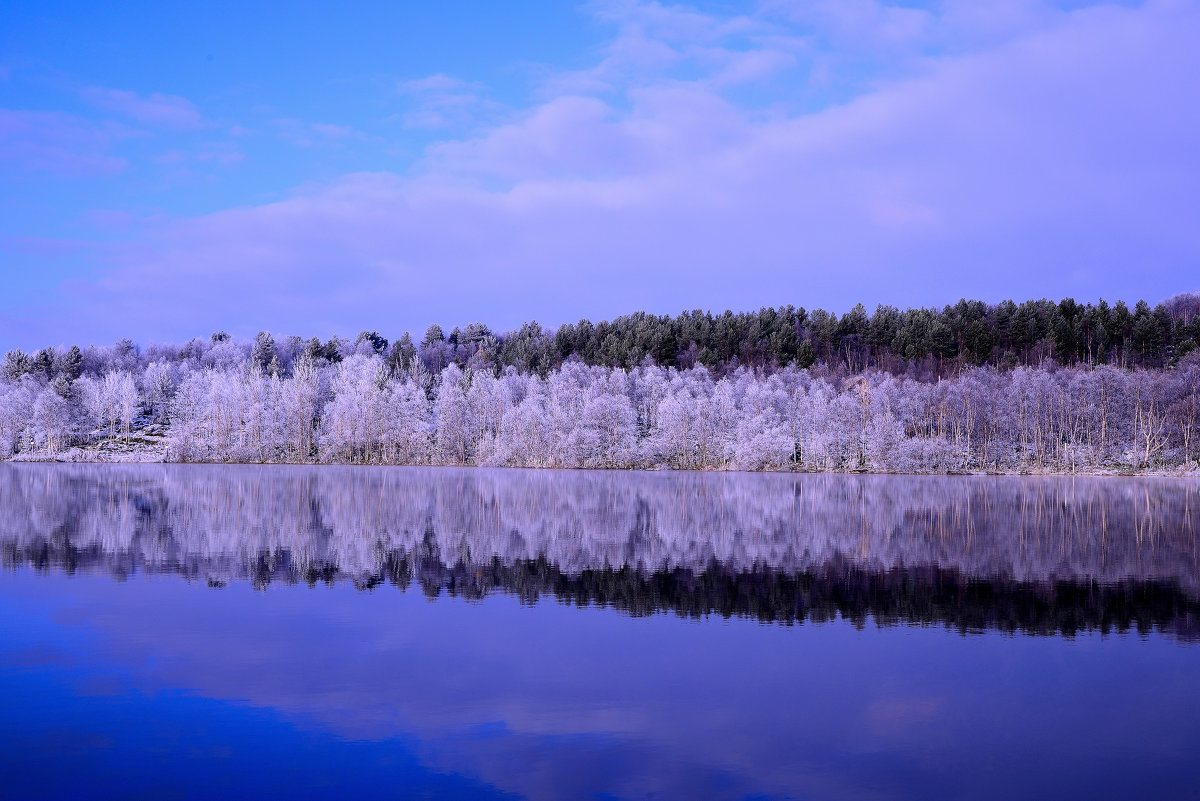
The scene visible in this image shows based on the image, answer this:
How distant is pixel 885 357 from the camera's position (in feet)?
396

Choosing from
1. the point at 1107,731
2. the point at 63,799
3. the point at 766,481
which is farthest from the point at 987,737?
the point at 766,481

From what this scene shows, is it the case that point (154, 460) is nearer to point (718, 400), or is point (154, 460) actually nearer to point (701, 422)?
point (701, 422)

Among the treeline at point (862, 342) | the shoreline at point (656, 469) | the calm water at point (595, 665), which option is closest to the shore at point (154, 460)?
the shoreline at point (656, 469)

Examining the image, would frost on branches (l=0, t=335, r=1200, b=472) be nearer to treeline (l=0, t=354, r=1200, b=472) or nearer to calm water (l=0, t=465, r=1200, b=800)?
treeline (l=0, t=354, r=1200, b=472)

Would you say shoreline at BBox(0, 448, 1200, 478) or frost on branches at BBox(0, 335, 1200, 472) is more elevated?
frost on branches at BBox(0, 335, 1200, 472)

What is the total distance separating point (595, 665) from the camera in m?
13.6

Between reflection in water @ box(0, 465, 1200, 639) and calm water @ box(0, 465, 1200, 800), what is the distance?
0.17 m

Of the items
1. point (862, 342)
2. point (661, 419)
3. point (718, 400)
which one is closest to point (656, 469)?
point (661, 419)

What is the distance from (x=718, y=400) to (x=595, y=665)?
8399 centimetres

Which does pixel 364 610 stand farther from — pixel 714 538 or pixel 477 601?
pixel 714 538

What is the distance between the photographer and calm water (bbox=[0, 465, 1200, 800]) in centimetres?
953

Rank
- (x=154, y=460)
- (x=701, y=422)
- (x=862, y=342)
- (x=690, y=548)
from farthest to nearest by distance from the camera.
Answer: (x=862, y=342) → (x=154, y=460) → (x=701, y=422) → (x=690, y=548)

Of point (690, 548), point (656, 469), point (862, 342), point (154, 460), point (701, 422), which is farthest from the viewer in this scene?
point (862, 342)

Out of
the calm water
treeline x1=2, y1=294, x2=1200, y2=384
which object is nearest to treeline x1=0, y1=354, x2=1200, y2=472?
treeline x1=2, y1=294, x2=1200, y2=384
